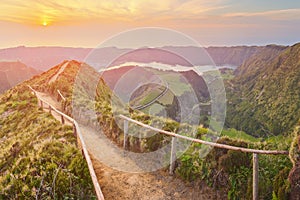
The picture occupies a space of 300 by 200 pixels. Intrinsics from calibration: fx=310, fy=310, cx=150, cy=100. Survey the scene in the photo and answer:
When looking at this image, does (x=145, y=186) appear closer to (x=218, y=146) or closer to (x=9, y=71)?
(x=218, y=146)

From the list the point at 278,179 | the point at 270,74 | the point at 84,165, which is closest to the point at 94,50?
the point at 84,165

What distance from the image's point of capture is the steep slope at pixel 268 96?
9031 centimetres

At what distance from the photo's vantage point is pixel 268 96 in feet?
384

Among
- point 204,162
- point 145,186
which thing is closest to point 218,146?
point 204,162

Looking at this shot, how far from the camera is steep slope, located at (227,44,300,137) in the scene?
90.3 m

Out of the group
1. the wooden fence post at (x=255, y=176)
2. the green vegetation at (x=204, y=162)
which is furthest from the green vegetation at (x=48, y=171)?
the wooden fence post at (x=255, y=176)

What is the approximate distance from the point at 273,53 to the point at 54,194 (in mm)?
193550

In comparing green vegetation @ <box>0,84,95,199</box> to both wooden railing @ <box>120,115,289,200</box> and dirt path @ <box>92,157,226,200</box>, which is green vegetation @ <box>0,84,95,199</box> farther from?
wooden railing @ <box>120,115,289,200</box>

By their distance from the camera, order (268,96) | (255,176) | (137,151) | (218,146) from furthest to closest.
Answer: (268,96), (137,151), (218,146), (255,176)

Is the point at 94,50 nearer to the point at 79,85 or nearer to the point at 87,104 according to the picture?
the point at 87,104

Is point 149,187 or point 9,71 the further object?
point 9,71

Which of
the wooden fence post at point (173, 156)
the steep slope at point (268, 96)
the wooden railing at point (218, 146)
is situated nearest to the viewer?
the wooden railing at point (218, 146)

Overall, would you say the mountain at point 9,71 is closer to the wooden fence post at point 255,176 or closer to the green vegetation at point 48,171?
the green vegetation at point 48,171

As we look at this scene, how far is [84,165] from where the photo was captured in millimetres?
8695
